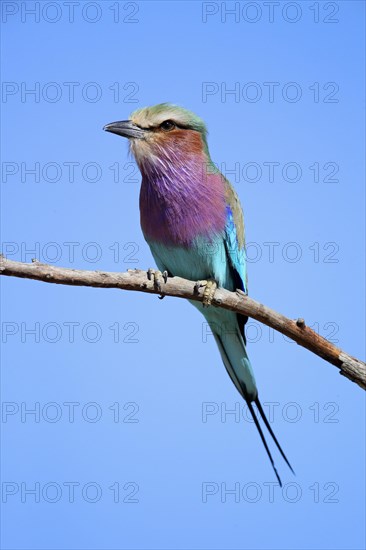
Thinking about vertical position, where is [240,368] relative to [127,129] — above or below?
below

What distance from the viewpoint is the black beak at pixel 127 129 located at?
4629mm

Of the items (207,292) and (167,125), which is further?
(167,125)

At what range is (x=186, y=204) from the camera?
4.55 meters

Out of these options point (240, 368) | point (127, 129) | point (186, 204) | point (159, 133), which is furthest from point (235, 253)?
point (127, 129)

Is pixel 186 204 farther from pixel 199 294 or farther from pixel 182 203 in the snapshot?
pixel 199 294

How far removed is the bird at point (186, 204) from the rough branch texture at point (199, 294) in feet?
1.14

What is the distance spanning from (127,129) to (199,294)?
120 cm

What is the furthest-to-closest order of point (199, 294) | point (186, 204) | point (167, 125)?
point (167, 125) → point (186, 204) → point (199, 294)

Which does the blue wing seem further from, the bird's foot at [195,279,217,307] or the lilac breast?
the bird's foot at [195,279,217,307]

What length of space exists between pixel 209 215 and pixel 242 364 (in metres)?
1.04

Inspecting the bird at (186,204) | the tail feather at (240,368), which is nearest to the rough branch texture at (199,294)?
the bird at (186,204)

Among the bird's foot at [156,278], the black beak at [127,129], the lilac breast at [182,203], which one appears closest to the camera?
the bird's foot at [156,278]

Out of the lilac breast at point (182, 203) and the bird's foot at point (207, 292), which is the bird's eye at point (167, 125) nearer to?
the lilac breast at point (182, 203)

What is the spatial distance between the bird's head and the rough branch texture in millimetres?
921
